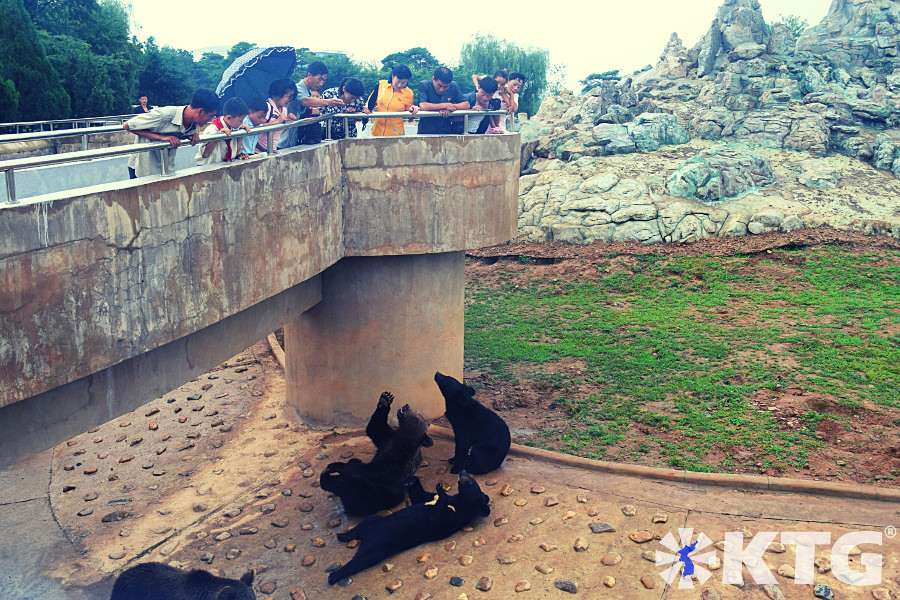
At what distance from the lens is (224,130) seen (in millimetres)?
6949

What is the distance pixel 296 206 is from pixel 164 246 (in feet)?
7.36

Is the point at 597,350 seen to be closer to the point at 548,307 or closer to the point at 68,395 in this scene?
the point at 548,307

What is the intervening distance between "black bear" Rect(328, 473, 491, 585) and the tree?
134ft

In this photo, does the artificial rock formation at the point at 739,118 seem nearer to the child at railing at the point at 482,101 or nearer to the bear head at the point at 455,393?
the child at railing at the point at 482,101

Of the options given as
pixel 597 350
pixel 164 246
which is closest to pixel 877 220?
pixel 597 350

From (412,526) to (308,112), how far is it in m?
4.99

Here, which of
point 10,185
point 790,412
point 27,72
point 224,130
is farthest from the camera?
point 27,72

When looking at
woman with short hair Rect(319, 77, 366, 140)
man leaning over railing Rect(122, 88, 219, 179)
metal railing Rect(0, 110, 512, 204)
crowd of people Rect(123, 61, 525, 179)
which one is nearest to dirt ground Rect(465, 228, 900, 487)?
crowd of people Rect(123, 61, 525, 179)

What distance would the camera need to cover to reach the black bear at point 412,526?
7156mm

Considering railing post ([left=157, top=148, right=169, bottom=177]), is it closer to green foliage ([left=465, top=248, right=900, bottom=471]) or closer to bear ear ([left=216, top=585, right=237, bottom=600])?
bear ear ([left=216, top=585, right=237, bottom=600])

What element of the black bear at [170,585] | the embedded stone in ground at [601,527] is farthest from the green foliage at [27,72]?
the embedded stone in ground at [601,527]

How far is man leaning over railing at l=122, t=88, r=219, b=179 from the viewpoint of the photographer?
604 centimetres

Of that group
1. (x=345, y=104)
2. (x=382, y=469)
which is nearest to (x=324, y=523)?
(x=382, y=469)

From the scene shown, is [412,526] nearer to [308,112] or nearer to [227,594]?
[227,594]
